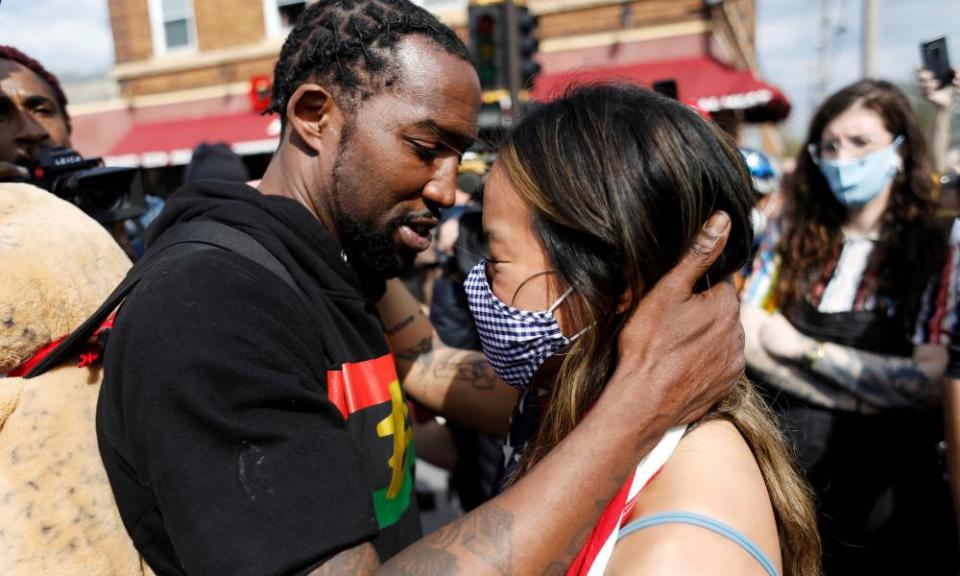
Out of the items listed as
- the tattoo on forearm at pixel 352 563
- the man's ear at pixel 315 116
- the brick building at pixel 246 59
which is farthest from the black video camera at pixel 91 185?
the brick building at pixel 246 59

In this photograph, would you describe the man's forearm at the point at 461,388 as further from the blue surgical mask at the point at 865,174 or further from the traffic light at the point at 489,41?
the traffic light at the point at 489,41

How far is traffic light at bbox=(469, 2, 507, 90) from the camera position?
6707 millimetres

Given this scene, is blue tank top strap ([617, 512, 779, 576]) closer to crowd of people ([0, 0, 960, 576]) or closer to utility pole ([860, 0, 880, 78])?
crowd of people ([0, 0, 960, 576])

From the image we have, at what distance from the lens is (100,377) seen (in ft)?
4.71

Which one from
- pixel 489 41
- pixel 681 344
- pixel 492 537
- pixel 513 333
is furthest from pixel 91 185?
pixel 489 41

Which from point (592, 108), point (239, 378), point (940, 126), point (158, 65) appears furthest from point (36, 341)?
point (158, 65)

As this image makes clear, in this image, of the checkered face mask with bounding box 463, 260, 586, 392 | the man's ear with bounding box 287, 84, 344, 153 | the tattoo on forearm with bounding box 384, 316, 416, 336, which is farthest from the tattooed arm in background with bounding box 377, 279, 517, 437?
the man's ear with bounding box 287, 84, 344, 153

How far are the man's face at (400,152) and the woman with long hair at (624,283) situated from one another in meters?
0.34

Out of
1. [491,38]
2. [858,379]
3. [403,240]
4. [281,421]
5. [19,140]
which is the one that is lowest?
[858,379]

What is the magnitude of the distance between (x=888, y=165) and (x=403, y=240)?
2269 mm

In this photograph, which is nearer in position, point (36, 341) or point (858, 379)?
point (36, 341)

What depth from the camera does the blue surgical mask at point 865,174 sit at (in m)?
3.11

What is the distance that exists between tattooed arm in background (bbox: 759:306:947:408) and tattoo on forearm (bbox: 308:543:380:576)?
2.15 metres

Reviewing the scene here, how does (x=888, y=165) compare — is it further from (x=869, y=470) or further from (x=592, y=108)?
(x=592, y=108)
